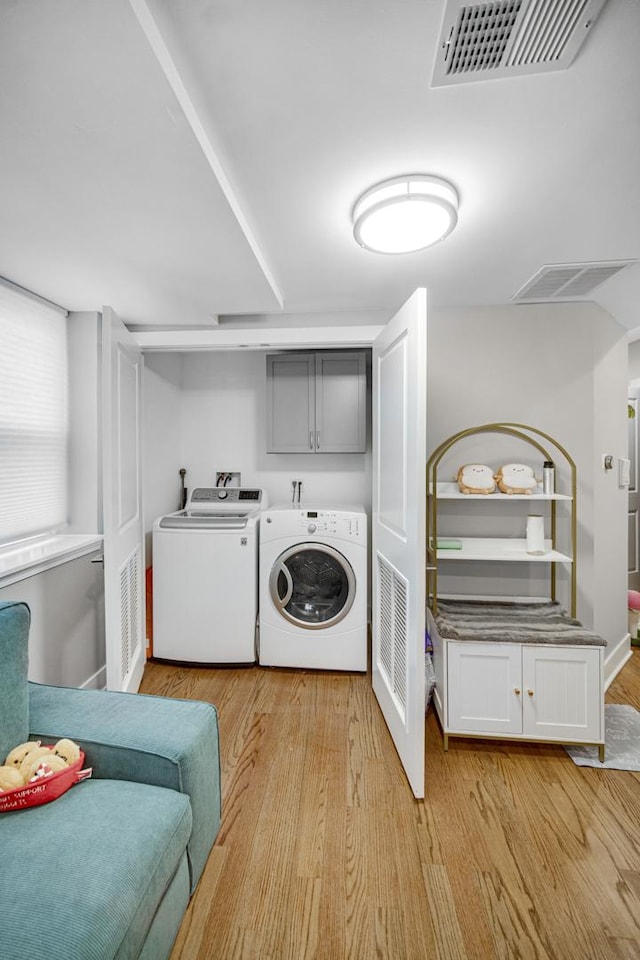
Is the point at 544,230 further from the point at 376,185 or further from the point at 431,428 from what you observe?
the point at 431,428

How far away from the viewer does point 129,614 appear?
7.47 feet

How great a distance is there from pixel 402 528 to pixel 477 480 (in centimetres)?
76

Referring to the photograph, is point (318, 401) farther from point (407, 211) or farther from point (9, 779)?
point (9, 779)

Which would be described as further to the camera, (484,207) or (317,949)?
(484,207)

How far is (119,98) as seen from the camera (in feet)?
3.34

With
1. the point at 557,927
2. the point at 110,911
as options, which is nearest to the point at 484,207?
the point at 110,911

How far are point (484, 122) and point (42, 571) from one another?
2.44 meters

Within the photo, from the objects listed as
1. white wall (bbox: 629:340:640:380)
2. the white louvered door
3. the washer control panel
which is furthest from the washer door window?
white wall (bbox: 629:340:640:380)

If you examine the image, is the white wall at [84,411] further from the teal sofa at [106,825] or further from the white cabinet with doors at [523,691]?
the white cabinet with doors at [523,691]

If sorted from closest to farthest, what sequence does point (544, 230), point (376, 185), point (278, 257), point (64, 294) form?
point (376, 185)
point (544, 230)
point (278, 257)
point (64, 294)

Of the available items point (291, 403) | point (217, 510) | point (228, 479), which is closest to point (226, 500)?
point (217, 510)

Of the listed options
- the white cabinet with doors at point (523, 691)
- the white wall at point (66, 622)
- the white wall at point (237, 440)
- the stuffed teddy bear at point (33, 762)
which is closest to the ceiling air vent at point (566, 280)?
the white wall at point (237, 440)

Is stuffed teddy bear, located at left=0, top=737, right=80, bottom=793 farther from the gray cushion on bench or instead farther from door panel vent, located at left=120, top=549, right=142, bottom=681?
the gray cushion on bench

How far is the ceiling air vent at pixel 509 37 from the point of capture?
88cm
